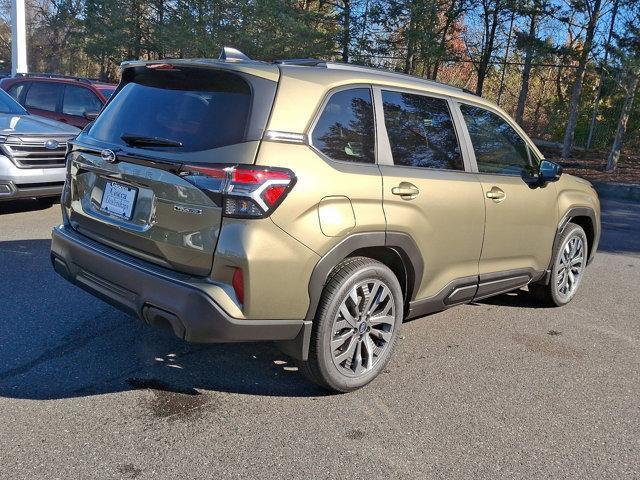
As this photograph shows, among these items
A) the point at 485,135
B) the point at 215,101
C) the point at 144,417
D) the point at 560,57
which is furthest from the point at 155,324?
the point at 560,57

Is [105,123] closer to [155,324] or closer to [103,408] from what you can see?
[155,324]

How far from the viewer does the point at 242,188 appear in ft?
9.30

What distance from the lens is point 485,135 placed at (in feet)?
14.3

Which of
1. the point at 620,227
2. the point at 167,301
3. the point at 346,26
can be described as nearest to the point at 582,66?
the point at 346,26

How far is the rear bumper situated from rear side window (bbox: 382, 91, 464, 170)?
4.17 ft

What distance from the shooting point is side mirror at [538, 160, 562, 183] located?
4.61 meters

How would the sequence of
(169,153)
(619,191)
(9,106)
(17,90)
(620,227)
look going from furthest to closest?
(619,191) < (17,90) < (620,227) < (9,106) < (169,153)

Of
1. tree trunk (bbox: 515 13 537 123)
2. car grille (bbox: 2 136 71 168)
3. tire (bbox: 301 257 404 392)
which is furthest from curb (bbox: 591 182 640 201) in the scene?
tire (bbox: 301 257 404 392)

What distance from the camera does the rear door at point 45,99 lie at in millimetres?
10906

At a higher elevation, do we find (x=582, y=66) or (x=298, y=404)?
(x=582, y=66)

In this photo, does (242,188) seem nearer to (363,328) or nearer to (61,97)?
(363,328)

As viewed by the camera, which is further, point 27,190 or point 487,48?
point 487,48

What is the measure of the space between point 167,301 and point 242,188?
0.68m

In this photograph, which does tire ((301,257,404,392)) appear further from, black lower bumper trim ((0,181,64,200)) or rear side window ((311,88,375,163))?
black lower bumper trim ((0,181,64,200))
